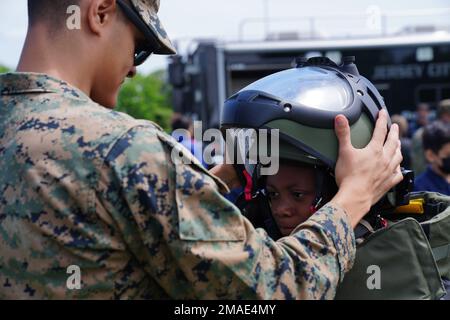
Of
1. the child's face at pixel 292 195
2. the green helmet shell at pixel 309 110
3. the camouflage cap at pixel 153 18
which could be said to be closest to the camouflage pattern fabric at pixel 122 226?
the camouflage cap at pixel 153 18

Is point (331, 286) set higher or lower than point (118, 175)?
lower

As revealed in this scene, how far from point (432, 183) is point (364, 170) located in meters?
3.43

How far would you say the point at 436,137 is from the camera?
5.22 m

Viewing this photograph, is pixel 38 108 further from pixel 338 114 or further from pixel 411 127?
pixel 411 127

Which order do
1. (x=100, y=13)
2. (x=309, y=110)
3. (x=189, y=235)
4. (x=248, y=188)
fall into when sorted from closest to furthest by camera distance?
(x=189, y=235) < (x=100, y=13) < (x=309, y=110) < (x=248, y=188)

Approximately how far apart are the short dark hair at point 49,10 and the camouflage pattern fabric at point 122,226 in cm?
30

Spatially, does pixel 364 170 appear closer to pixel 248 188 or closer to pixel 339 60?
pixel 248 188

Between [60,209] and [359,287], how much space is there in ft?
2.96

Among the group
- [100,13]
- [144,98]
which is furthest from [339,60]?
[144,98]

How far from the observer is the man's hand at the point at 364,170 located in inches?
71.1

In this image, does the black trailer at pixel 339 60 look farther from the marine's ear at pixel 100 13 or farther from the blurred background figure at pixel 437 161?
the marine's ear at pixel 100 13

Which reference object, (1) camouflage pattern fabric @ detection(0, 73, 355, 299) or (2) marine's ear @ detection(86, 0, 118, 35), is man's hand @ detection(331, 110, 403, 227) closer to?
(1) camouflage pattern fabric @ detection(0, 73, 355, 299)
